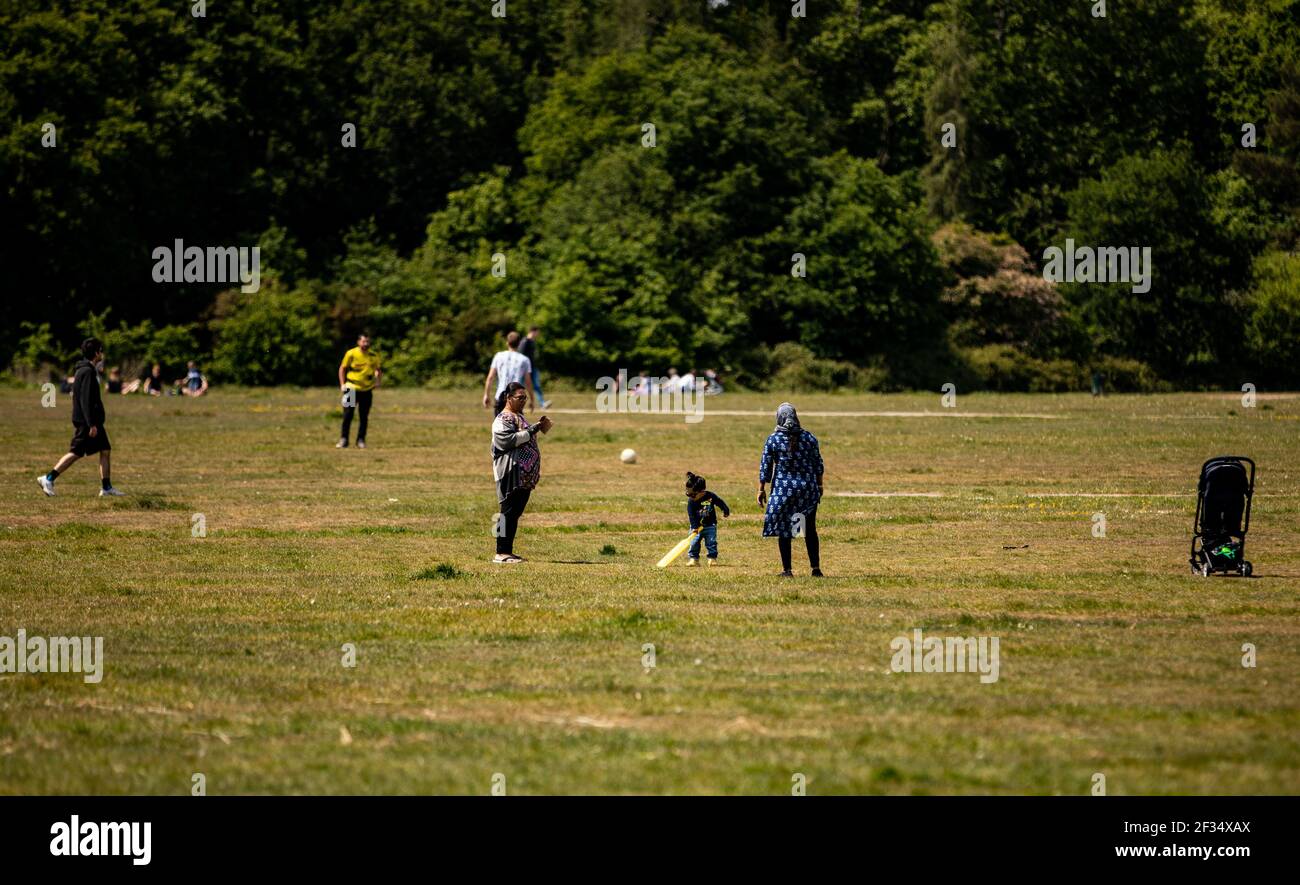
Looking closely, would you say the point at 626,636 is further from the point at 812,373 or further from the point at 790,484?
the point at 812,373

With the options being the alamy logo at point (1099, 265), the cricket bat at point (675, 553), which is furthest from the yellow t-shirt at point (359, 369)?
the alamy logo at point (1099, 265)

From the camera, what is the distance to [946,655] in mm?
12055

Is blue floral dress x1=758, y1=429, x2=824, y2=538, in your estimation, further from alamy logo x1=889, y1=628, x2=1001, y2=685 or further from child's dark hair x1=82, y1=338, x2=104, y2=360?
child's dark hair x1=82, y1=338, x2=104, y2=360

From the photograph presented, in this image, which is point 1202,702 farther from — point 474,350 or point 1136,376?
point 1136,376

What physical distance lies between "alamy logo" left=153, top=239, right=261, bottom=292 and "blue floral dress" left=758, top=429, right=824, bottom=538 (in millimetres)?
52095

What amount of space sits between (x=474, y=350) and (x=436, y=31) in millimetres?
22565

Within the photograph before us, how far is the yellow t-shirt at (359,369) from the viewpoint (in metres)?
32.0

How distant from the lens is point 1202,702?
10570mm

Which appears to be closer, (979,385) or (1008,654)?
(1008,654)

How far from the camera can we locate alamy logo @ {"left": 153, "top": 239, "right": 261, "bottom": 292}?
68.3m

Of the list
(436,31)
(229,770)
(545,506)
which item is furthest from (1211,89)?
(229,770)

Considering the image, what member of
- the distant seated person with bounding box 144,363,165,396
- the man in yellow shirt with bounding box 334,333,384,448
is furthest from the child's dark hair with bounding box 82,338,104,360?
the distant seated person with bounding box 144,363,165,396
